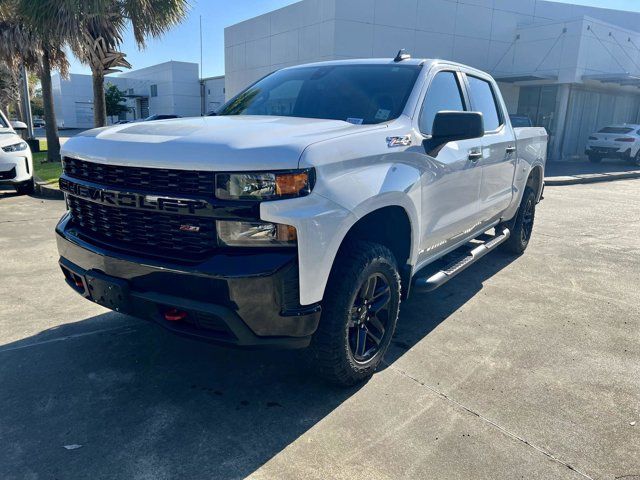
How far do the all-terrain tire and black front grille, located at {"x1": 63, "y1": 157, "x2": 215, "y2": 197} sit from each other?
4.29 meters

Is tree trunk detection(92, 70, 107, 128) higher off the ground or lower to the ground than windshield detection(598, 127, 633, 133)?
higher

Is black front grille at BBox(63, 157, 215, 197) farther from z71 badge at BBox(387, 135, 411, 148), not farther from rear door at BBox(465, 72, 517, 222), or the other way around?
rear door at BBox(465, 72, 517, 222)

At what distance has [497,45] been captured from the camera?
78.9 ft

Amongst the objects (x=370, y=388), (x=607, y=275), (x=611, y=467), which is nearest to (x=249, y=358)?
(x=370, y=388)

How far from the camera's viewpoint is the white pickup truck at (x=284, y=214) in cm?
237

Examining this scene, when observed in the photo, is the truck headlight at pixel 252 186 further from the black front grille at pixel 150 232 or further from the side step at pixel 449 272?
the side step at pixel 449 272

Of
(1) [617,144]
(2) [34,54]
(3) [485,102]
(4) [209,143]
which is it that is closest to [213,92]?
(2) [34,54]

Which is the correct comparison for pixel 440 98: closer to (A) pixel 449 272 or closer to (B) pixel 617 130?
(A) pixel 449 272

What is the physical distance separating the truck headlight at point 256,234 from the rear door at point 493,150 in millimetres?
2460

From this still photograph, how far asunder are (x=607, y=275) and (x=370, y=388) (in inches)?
152

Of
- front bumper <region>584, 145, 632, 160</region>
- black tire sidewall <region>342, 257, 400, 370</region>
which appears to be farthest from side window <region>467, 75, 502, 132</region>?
front bumper <region>584, 145, 632, 160</region>

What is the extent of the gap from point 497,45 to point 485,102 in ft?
71.9

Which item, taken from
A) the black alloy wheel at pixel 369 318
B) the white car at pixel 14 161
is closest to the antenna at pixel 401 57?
the black alloy wheel at pixel 369 318

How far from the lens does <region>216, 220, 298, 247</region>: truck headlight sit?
2.37 m
